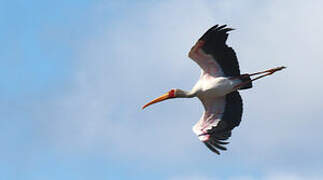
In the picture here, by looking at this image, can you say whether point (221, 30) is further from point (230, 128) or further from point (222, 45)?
point (230, 128)

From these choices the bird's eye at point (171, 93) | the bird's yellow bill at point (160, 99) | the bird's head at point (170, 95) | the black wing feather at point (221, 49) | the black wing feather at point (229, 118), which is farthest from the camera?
the bird's yellow bill at point (160, 99)

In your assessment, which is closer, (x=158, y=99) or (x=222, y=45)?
(x=222, y=45)

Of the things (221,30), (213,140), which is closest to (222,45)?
(221,30)

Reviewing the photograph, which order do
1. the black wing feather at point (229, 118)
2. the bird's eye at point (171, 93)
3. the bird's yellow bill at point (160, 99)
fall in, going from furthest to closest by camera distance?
the bird's yellow bill at point (160, 99)
the bird's eye at point (171, 93)
the black wing feather at point (229, 118)

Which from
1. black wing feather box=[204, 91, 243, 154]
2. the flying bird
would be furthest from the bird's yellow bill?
black wing feather box=[204, 91, 243, 154]

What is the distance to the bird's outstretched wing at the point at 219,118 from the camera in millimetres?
57125

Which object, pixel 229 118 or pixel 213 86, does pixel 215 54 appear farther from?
pixel 229 118

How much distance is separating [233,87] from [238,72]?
2.28 ft

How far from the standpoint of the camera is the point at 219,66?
5662 cm

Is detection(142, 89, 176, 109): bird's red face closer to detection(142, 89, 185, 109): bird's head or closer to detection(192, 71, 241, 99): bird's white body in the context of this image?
detection(142, 89, 185, 109): bird's head

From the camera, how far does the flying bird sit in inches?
2190

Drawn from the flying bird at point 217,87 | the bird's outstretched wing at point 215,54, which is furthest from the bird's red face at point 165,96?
the bird's outstretched wing at point 215,54

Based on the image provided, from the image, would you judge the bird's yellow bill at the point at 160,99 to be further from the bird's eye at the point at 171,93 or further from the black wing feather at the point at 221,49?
the black wing feather at the point at 221,49

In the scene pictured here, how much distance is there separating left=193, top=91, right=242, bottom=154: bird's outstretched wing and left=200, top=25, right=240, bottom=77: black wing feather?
5.23 feet
